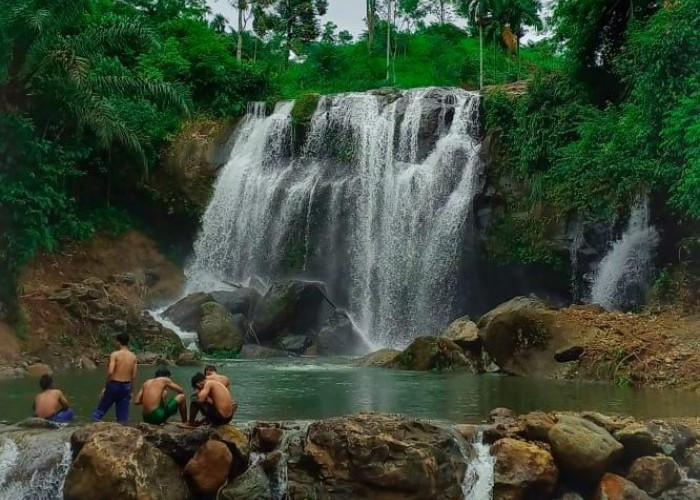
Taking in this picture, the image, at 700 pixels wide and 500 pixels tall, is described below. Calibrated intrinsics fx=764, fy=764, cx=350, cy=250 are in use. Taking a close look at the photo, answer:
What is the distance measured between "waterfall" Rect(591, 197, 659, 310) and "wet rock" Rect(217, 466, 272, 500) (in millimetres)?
15301

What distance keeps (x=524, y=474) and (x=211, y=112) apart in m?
28.7

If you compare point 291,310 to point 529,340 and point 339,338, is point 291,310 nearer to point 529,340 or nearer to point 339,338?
point 339,338

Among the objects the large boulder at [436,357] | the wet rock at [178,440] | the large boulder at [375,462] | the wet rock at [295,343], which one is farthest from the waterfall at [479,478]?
the wet rock at [295,343]

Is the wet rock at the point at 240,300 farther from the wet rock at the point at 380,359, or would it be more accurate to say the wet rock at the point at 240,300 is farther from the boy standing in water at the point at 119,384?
the boy standing in water at the point at 119,384

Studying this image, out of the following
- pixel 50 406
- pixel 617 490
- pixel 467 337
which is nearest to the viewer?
pixel 617 490

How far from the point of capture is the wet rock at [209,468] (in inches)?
337

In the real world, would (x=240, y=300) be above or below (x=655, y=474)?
above

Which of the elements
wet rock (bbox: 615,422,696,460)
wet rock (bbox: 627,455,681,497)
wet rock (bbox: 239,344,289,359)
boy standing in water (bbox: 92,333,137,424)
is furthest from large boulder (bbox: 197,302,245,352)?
wet rock (bbox: 627,455,681,497)

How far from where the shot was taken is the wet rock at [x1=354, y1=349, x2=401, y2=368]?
64.3 ft

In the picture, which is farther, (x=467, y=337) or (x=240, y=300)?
(x=240, y=300)

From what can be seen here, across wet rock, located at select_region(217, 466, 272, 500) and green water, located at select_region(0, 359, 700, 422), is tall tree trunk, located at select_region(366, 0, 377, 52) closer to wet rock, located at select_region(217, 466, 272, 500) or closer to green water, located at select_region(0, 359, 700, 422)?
green water, located at select_region(0, 359, 700, 422)

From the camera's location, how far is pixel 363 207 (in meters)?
28.2

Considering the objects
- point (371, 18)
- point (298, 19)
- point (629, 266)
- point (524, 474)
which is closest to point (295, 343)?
point (629, 266)

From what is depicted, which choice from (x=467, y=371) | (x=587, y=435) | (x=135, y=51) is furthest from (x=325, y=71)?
(x=587, y=435)
